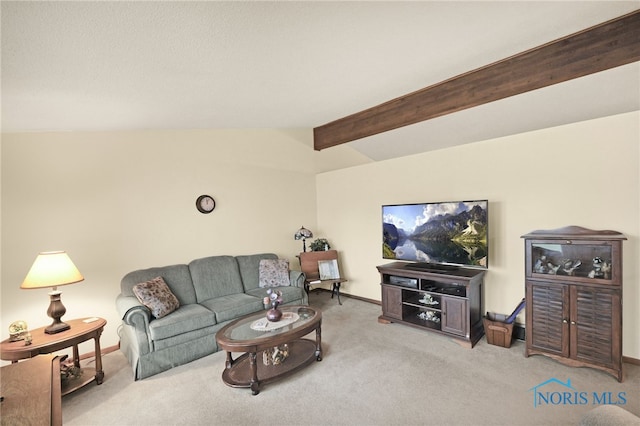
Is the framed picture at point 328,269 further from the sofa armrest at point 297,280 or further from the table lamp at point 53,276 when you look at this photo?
the table lamp at point 53,276

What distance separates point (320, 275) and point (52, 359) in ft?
12.1

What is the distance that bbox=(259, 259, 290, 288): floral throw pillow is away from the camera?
4.32m

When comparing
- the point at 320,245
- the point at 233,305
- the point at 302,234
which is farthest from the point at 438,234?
the point at 233,305

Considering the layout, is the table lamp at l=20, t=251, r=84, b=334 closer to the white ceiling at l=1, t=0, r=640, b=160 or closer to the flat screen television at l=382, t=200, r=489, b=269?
the white ceiling at l=1, t=0, r=640, b=160

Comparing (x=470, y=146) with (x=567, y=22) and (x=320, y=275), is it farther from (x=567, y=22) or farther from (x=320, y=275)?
(x=320, y=275)

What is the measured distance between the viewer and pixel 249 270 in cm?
437

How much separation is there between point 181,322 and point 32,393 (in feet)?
5.62

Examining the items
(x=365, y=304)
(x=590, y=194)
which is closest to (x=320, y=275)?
(x=365, y=304)

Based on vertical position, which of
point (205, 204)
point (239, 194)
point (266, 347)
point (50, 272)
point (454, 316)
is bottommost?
point (454, 316)

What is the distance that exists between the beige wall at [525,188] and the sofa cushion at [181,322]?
2702mm

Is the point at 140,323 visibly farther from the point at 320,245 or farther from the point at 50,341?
the point at 320,245

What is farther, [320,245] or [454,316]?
[320,245]

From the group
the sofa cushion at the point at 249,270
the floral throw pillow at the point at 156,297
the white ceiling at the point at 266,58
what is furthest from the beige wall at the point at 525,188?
the floral throw pillow at the point at 156,297

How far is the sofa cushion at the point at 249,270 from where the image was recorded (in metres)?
4.28
